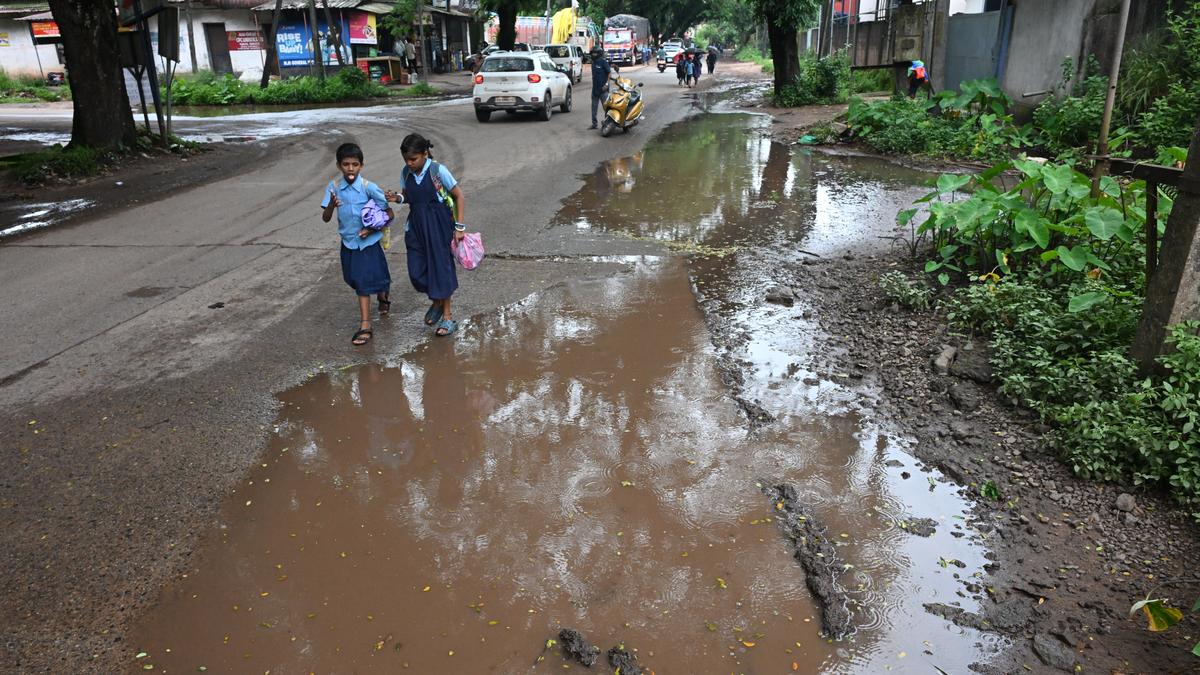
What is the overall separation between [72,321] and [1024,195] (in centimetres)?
755

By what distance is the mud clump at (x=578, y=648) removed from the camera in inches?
109

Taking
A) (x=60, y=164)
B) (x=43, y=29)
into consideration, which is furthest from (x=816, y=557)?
(x=43, y=29)

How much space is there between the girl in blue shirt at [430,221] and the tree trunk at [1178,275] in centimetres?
416

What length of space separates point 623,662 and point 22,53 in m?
42.5

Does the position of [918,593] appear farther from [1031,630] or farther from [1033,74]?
[1033,74]

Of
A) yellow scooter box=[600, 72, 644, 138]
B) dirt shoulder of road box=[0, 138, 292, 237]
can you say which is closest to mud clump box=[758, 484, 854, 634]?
dirt shoulder of road box=[0, 138, 292, 237]

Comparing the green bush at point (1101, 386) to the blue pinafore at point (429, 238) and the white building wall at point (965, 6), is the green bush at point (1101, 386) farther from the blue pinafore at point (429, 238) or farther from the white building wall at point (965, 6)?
the white building wall at point (965, 6)

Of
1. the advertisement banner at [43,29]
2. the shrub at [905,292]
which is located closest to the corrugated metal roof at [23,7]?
the advertisement banner at [43,29]

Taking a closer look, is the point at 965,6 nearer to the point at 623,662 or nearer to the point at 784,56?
the point at 784,56

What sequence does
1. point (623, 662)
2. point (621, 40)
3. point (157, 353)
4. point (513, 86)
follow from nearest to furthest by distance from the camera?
1. point (623, 662)
2. point (157, 353)
3. point (513, 86)
4. point (621, 40)

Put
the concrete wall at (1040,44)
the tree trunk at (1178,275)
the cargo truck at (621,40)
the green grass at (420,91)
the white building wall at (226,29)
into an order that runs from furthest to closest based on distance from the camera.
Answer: the cargo truck at (621,40) < the white building wall at (226,29) < the green grass at (420,91) < the concrete wall at (1040,44) < the tree trunk at (1178,275)

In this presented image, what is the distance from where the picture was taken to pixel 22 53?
1351 inches

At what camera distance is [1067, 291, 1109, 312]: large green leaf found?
4637 millimetres

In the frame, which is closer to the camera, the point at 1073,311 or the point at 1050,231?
the point at 1073,311
